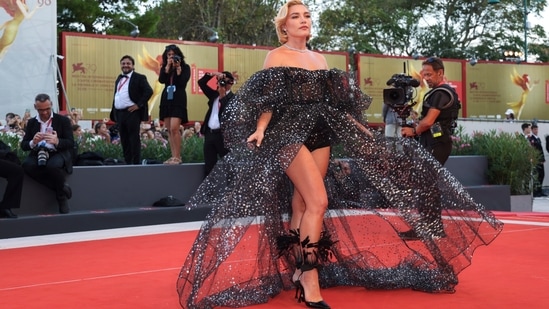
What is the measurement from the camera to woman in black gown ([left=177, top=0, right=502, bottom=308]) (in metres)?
4.86

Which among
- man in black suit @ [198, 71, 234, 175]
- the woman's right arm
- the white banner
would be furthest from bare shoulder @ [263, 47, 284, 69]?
the white banner

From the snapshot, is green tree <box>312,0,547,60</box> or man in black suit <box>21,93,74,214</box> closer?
man in black suit <box>21,93,74,214</box>

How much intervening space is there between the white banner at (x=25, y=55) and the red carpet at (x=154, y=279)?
9527mm

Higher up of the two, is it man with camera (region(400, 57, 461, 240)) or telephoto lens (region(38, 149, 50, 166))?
man with camera (region(400, 57, 461, 240))

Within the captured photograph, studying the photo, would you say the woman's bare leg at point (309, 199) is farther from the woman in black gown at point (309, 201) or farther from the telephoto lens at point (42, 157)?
the telephoto lens at point (42, 157)

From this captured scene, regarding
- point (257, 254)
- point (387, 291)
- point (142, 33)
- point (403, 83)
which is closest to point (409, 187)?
point (387, 291)

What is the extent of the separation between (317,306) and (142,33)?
34.1 meters

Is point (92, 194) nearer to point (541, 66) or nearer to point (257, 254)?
point (257, 254)

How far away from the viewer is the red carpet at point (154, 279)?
499 centimetres

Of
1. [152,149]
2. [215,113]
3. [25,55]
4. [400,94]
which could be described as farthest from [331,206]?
[25,55]

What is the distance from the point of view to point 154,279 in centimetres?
596

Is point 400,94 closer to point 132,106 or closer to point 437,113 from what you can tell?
point 437,113

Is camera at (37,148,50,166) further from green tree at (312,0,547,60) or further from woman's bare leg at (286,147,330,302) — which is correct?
green tree at (312,0,547,60)

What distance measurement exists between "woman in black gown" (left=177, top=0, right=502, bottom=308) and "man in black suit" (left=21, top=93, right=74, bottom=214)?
497cm
